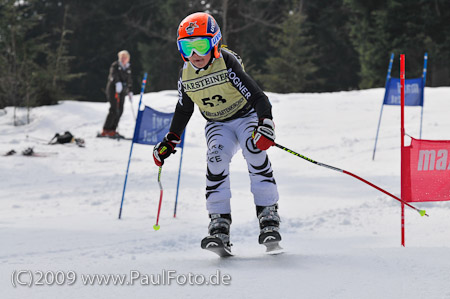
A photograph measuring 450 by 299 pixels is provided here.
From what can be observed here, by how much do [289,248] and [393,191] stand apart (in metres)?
2.66

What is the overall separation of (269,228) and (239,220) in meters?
2.37

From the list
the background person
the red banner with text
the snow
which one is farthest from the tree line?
the red banner with text

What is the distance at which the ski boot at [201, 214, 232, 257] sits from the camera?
11.8 feet

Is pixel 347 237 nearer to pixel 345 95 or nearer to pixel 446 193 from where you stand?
pixel 446 193

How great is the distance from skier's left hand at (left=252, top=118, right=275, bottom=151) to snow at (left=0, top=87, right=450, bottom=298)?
0.77 metres

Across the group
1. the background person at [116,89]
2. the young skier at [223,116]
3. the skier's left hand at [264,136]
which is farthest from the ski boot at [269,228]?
the background person at [116,89]

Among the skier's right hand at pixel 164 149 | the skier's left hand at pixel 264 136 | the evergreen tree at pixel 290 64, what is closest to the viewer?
the skier's left hand at pixel 264 136

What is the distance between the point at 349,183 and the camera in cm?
751

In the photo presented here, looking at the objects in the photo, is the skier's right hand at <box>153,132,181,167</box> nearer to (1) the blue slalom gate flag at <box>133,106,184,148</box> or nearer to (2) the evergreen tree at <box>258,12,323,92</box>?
(1) the blue slalom gate flag at <box>133,106,184,148</box>

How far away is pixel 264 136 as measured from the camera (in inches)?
137

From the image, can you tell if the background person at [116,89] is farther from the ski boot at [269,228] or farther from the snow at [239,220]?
the ski boot at [269,228]

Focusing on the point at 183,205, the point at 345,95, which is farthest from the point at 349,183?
the point at 345,95

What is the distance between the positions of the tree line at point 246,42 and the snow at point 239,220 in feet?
14.3

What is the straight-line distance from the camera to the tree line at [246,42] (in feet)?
55.9
